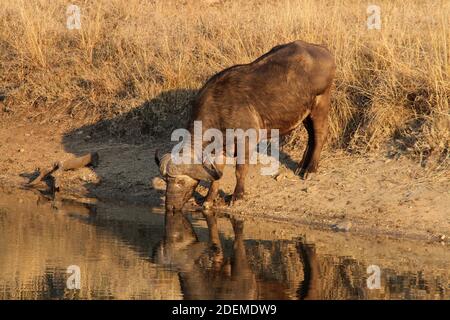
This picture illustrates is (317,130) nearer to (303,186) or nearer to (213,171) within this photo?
(303,186)

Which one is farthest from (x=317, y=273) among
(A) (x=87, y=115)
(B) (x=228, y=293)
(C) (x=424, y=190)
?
(A) (x=87, y=115)

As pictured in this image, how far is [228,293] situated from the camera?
8555 millimetres

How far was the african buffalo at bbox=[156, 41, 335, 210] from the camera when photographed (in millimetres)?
11812

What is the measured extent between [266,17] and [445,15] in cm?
319

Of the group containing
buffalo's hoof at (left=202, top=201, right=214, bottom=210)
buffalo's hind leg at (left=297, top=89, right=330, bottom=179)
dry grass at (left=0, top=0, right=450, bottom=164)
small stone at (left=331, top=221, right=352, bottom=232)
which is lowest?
small stone at (left=331, top=221, right=352, bottom=232)

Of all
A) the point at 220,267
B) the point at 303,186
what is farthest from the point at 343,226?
the point at 220,267

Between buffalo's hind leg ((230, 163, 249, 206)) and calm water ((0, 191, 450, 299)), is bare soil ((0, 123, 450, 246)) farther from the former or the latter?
calm water ((0, 191, 450, 299))

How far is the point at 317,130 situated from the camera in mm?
12656

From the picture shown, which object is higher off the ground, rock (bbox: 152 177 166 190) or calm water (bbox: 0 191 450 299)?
rock (bbox: 152 177 166 190)

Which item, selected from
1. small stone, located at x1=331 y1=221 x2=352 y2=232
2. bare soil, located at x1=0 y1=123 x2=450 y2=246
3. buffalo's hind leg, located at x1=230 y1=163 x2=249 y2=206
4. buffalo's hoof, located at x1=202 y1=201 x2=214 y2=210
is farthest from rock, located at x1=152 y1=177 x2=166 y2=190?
small stone, located at x1=331 y1=221 x2=352 y2=232

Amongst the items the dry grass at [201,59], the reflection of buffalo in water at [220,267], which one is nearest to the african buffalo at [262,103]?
the reflection of buffalo in water at [220,267]

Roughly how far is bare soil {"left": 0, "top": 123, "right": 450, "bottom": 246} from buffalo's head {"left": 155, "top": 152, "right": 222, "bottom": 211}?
0.47 metres

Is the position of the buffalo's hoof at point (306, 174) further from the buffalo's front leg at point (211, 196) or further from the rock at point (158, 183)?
the rock at point (158, 183)
